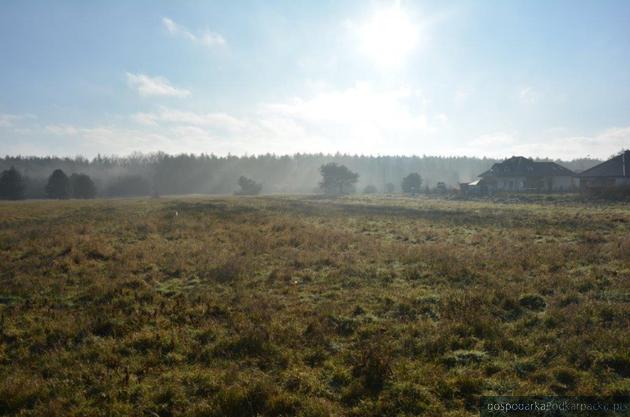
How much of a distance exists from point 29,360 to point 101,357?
1375 millimetres

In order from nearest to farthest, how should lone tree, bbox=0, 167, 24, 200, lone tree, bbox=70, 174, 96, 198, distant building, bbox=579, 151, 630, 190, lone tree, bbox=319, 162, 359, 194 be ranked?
distant building, bbox=579, 151, 630, 190, lone tree, bbox=0, 167, 24, 200, lone tree, bbox=70, 174, 96, 198, lone tree, bbox=319, 162, 359, 194

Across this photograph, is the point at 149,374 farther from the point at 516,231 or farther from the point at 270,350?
the point at 516,231

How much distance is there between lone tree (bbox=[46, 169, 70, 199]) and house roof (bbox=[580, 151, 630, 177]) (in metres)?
100

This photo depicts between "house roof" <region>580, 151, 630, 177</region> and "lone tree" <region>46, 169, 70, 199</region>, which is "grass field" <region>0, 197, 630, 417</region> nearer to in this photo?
"house roof" <region>580, 151, 630, 177</region>

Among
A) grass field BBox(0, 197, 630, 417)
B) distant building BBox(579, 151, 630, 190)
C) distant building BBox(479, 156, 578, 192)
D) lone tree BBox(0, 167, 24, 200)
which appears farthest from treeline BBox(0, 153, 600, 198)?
grass field BBox(0, 197, 630, 417)

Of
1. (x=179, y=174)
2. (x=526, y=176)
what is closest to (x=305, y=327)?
(x=526, y=176)

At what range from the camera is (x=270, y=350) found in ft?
23.4

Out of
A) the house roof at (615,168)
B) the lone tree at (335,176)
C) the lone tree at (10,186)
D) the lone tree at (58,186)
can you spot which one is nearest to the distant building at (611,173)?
the house roof at (615,168)

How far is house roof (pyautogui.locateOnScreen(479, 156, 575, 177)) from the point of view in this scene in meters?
69.5

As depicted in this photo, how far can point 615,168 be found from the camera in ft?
196

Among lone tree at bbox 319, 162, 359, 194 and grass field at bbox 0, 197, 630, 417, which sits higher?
lone tree at bbox 319, 162, 359, 194

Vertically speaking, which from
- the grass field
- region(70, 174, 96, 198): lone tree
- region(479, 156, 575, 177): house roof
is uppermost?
region(479, 156, 575, 177): house roof

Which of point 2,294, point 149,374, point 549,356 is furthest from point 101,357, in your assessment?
point 549,356

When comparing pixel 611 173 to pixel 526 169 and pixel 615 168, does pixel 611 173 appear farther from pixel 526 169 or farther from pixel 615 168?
pixel 526 169
